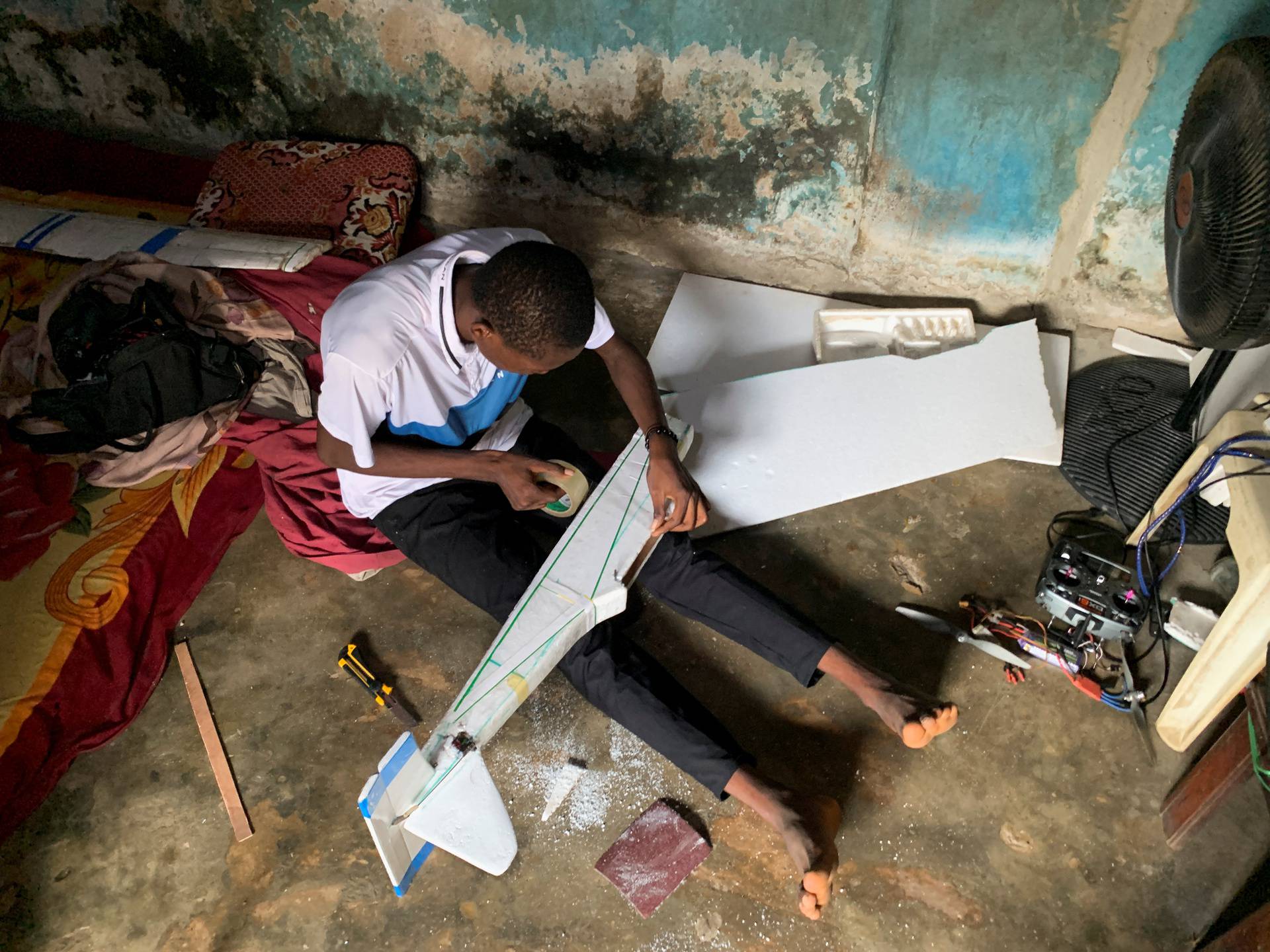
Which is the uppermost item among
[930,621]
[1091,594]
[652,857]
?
[1091,594]

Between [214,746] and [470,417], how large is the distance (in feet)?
3.29

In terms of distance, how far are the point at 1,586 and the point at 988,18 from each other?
9.48 feet

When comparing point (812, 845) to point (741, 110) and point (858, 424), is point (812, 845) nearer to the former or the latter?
point (858, 424)

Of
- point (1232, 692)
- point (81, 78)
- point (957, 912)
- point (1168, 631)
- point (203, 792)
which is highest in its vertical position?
point (81, 78)

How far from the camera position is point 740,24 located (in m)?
2.32

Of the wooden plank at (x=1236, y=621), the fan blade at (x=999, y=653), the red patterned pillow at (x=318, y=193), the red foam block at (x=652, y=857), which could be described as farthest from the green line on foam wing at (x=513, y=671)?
the red patterned pillow at (x=318, y=193)

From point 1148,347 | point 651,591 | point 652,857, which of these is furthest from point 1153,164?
point 652,857

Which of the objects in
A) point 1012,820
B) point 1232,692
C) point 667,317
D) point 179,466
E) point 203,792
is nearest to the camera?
point 1232,692

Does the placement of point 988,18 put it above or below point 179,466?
above

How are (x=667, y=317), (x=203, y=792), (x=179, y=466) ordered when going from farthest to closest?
1. (x=667, y=317)
2. (x=179, y=466)
3. (x=203, y=792)

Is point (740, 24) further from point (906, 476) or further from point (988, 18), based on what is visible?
point (906, 476)

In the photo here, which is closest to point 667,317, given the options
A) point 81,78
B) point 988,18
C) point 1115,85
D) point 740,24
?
point 740,24

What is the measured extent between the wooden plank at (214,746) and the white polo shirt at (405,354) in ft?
2.46

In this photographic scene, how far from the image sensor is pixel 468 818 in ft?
5.33
